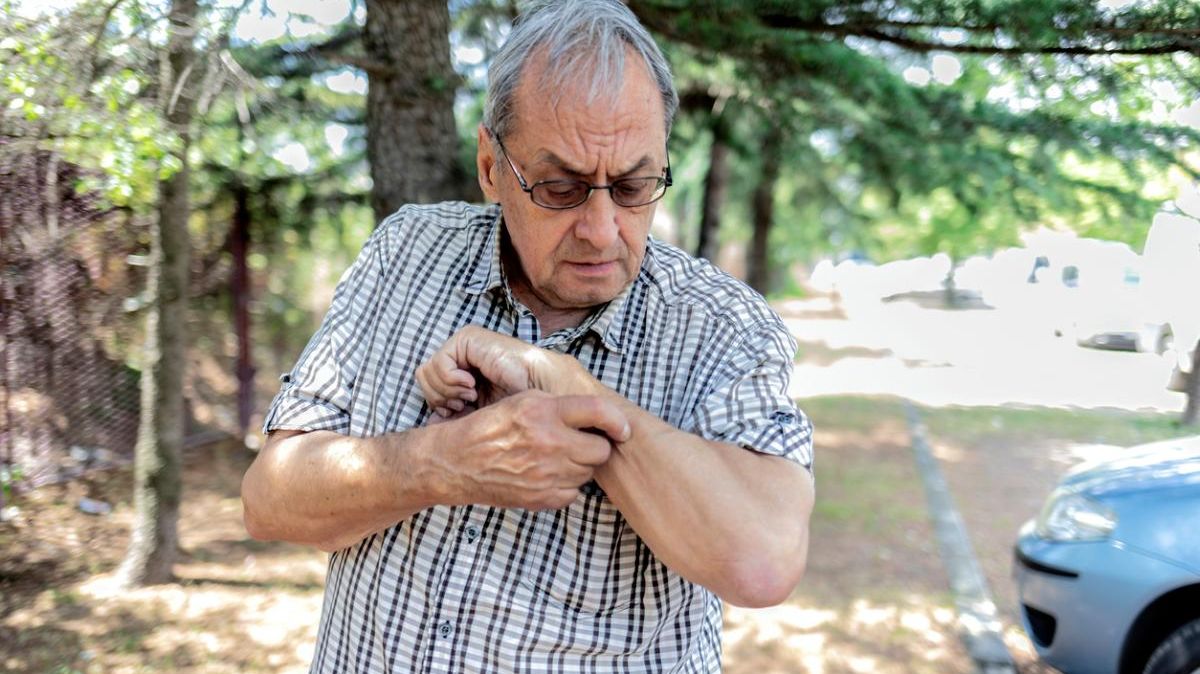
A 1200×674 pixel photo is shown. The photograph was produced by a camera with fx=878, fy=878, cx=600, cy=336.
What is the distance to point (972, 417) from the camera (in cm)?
1183

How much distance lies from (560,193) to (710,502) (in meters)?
0.64

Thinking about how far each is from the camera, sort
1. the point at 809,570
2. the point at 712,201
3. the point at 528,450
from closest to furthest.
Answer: the point at 528,450
the point at 809,570
the point at 712,201

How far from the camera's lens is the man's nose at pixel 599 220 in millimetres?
1624

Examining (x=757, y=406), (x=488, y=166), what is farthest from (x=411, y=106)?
(x=757, y=406)

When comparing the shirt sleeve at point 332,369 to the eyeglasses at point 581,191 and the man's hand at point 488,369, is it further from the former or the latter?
the eyeglasses at point 581,191

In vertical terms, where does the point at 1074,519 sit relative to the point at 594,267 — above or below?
below

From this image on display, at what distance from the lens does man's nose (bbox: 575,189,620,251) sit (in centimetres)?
162

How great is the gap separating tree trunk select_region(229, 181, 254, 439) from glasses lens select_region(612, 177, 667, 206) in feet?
21.3

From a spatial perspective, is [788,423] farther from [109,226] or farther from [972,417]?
[972,417]

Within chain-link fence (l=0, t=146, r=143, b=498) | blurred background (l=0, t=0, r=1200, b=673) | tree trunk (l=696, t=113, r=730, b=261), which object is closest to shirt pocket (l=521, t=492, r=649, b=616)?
blurred background (l=0, t=0, r=1200, b=673)

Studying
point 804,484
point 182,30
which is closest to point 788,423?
point 804,484

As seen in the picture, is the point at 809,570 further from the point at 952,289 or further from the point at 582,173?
the point at 952,289

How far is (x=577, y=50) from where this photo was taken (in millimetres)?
1550

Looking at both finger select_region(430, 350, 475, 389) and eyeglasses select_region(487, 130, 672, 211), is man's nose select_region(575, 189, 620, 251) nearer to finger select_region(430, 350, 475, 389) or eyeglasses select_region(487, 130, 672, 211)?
eyeglasses select_region(487, 130, 672, 211)
